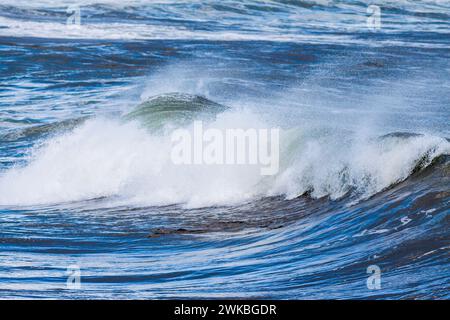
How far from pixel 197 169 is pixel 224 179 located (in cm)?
50

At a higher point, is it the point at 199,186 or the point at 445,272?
the point at 445,272

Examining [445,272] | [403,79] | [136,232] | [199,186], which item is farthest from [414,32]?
[445,272]

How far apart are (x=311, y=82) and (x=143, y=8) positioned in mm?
17277

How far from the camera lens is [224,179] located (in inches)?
461

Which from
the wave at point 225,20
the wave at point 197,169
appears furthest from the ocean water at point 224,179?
the wave at point 225,20

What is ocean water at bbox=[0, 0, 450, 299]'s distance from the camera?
24.5 feet

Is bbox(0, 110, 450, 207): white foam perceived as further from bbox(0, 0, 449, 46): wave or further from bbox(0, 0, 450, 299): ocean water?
bbox(0, 0, 449, 46): wave

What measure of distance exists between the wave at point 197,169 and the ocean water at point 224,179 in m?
0.03

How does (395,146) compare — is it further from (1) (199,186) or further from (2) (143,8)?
(2) (143,8)

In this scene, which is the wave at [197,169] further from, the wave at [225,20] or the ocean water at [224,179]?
the wave at [225,20]

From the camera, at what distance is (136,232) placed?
9.58 meters

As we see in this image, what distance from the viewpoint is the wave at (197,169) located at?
10336mm

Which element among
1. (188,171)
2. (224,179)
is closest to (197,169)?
(188,171)

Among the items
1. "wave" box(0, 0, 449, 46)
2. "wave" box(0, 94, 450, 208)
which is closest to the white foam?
"wave" box(0, 94, 450, 208)
